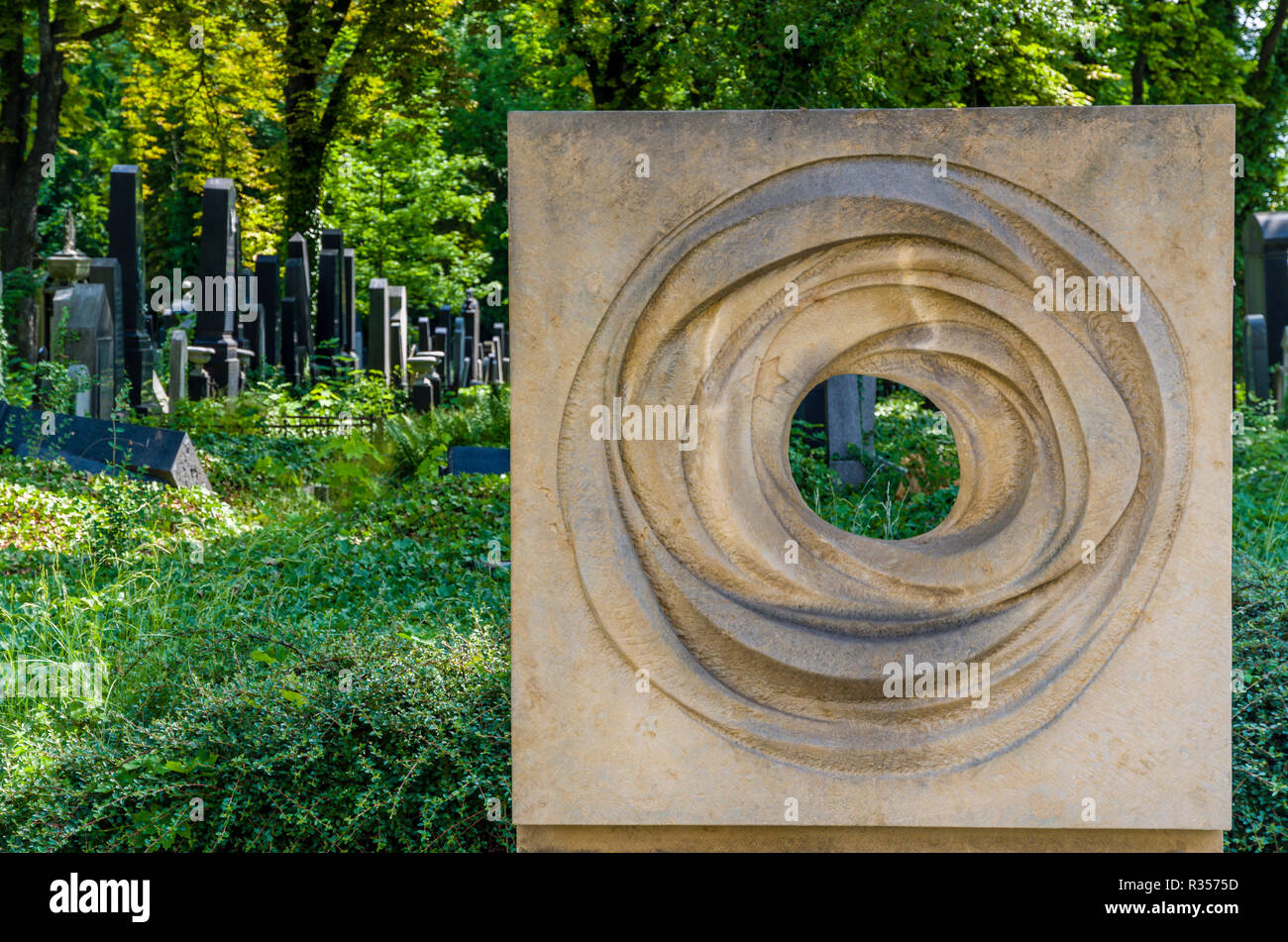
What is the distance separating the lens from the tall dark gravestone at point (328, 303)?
55.1 ft

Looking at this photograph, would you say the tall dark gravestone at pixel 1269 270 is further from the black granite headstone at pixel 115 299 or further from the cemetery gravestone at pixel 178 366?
the black granite headstone at pixel 115 299

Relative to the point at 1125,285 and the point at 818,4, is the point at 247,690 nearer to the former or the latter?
the point at 1125,285

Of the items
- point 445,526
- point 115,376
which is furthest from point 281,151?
point 445,526

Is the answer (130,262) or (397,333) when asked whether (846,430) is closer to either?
(130,262)

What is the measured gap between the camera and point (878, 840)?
12.2 feet

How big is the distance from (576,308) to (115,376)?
1031cm

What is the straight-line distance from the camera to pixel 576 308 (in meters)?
3.47

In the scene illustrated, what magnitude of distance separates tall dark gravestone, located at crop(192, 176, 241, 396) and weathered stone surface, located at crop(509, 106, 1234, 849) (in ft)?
38.6

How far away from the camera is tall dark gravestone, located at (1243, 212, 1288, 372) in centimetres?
1431

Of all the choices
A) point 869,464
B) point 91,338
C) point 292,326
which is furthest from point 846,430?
point 292,326

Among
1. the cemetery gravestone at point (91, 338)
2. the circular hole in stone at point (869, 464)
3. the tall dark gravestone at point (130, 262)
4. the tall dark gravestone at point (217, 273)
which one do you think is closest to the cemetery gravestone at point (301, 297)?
the tall dark gravestone at point (217, 273)

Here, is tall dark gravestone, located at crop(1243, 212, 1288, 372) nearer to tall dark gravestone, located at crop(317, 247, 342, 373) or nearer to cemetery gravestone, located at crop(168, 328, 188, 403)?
tall dark gravestone, located at crop(317, 247, 342, 373)

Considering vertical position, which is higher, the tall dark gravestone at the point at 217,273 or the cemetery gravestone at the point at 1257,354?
the tall dark gravestone at the point at 217,273

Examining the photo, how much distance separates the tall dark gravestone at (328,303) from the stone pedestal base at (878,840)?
→ 13.8 m
